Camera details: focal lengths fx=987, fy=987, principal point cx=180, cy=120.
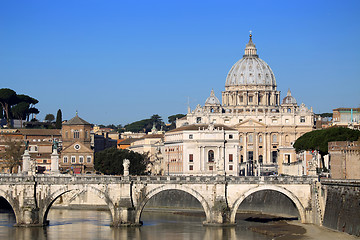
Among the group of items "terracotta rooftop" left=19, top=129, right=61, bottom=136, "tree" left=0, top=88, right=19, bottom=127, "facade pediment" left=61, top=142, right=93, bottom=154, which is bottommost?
"facade pediment" left=61, top=142, right=93, bottom=154

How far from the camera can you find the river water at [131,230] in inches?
3036

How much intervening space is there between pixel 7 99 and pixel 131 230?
11418cm

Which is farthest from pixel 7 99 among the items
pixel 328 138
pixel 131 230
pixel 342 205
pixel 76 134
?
pixel 342 205

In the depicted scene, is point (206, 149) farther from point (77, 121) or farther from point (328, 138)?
point (328, 138)

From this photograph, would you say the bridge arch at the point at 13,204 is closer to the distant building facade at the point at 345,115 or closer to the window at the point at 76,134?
the window at the point at 76,134

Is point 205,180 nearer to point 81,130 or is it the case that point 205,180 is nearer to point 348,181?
point 348,181

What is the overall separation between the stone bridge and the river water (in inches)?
51.1

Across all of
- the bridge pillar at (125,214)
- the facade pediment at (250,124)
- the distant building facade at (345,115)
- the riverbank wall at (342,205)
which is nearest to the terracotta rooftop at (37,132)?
the facade pediment at (250,124)

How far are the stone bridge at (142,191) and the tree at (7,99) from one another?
102 meters

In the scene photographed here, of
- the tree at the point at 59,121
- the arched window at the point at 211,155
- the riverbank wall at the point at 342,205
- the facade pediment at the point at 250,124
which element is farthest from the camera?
the facade pediment at the point at 250,124

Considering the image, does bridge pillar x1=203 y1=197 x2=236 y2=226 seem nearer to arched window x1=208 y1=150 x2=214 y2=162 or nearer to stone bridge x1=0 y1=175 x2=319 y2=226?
stone bridge x1=0 y1=175 x2=319 y2=226

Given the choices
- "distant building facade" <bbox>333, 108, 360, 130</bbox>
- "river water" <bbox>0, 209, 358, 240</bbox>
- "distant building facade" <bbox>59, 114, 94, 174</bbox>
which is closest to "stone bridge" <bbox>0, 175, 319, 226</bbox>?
"river water" <bbox>0, 209, 358, 240</bbox>

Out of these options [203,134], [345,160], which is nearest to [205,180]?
[345,160]

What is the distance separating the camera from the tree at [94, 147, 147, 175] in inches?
5212
